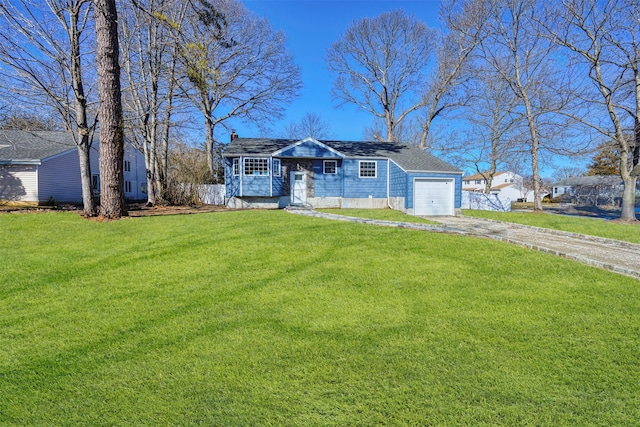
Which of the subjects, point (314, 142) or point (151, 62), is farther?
point (314, 142)

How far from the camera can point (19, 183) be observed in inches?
687

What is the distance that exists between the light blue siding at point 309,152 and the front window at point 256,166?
979mm

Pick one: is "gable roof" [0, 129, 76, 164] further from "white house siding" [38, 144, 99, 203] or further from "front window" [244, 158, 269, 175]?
"front window" [244, 158, 269, 175]

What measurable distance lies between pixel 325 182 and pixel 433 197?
6.07 meters

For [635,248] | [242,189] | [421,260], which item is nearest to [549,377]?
[421,260]

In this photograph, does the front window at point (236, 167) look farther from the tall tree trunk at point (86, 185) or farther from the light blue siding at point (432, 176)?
the light blue siding at point (432, 176)

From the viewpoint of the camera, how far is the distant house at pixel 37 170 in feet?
56.9

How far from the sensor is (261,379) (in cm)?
265

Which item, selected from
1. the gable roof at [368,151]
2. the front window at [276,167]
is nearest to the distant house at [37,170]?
the gable roof at [368,151]

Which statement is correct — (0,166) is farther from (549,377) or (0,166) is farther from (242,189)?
(549,377)

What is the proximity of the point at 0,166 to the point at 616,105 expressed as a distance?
32.7 m

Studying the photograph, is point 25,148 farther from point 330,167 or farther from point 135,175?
point 330,167

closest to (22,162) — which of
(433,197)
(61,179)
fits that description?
(61,179)

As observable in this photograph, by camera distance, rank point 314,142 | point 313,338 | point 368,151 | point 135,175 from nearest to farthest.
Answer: point 313,338 → point 314,142 → point 368,151 → point 135,175
